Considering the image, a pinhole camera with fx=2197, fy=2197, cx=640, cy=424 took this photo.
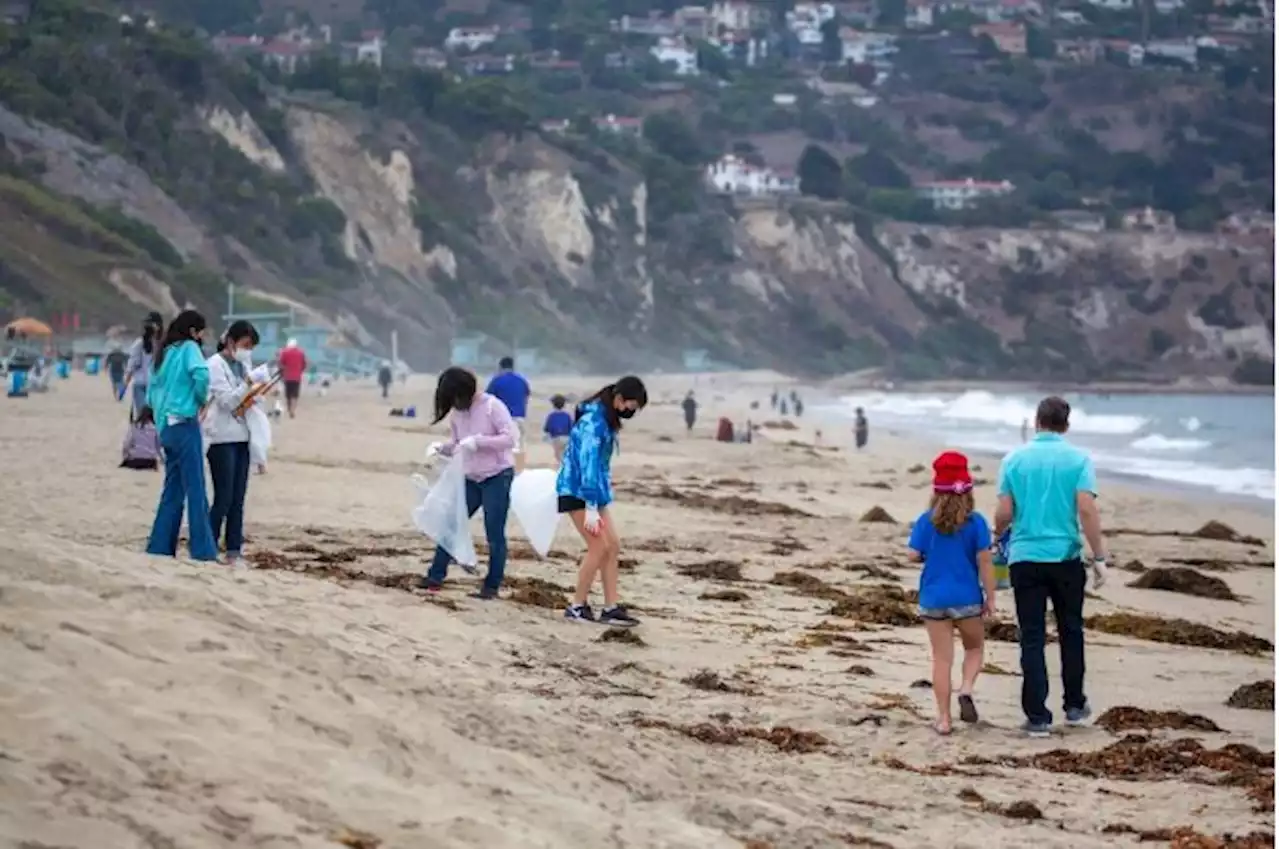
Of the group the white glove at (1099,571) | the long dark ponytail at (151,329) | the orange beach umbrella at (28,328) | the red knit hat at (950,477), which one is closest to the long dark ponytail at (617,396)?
the red knit hat at (950,477)

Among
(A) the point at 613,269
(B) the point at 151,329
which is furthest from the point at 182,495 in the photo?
(A) the point at 613,269

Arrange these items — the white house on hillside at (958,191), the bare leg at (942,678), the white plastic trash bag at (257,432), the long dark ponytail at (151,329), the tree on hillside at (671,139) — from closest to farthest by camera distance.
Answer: the bare leg at (942,678) → the white plastic trash bag at (257,432) → the long dark ponytail at (151,329) → the tree on hillside at (671,139) → the white house on hillside at (958,191)

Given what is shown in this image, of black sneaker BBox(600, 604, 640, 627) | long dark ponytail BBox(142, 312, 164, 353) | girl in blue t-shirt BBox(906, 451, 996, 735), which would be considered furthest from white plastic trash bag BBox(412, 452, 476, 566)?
long dark ponytail BBox(142, 312, 164, 353)

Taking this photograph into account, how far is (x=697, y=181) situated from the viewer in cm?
12225

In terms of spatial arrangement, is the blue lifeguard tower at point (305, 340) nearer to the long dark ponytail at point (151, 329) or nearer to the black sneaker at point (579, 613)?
the long dark ponytail at point (151, 329)

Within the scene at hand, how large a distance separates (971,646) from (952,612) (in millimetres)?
200

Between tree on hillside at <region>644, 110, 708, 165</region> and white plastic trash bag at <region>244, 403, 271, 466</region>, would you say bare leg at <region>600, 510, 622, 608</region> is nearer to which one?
white plastic trash bag at <region>244, 403, 271, 466</region>

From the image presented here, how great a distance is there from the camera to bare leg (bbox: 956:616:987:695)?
9.15m

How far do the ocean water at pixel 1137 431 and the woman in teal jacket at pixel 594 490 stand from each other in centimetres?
2573

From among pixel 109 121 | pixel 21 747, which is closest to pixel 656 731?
pixel 21 747

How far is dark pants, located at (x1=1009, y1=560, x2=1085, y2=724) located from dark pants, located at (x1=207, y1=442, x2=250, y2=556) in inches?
168

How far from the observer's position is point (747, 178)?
5866 inches

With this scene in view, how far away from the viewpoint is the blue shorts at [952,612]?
9117 millimetres

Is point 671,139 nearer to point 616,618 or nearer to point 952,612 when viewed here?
point 616,618
